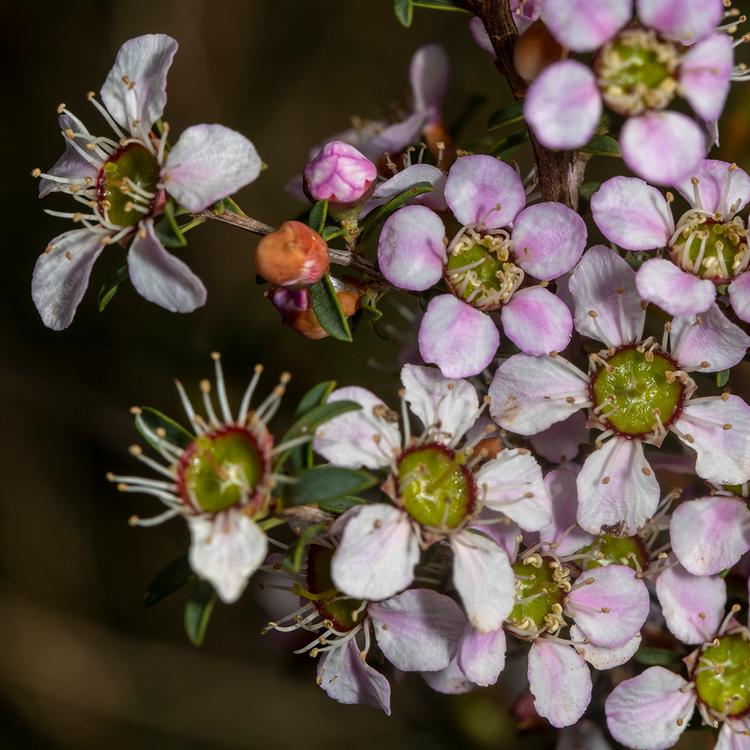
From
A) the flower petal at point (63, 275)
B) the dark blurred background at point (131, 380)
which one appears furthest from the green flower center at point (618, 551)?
the dark blurred background at point (131, 380)

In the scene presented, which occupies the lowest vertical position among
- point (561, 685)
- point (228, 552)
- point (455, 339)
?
point (561, 685)

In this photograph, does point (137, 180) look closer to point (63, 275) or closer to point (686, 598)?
point (63, 275)

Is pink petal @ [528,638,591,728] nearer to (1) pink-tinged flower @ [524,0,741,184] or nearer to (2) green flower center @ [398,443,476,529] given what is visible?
(2) green flower center @ [398,443,476,529]

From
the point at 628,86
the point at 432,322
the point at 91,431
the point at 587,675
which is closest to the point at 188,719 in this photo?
the point at 91,431

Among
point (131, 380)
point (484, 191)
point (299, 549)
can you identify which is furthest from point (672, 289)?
point (131, 380)

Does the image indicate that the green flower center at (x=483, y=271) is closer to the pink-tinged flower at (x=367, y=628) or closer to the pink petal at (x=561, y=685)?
the pink-tinged flower at (x=367, y=628)

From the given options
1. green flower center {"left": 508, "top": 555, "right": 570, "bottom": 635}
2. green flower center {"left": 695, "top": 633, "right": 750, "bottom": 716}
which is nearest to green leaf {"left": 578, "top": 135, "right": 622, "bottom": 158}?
green flower center {"left": 508, "top": 555, "right": 570, "bottom": 635}
